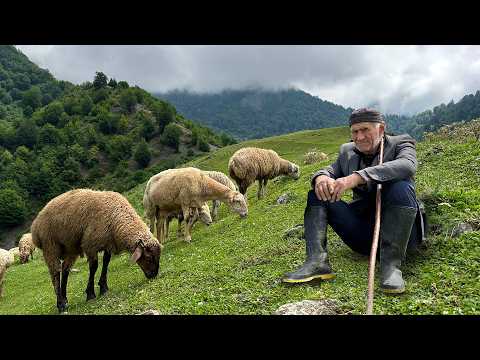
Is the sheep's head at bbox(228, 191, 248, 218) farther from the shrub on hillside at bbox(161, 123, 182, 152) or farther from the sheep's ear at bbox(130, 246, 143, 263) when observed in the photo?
the shrub on hillside at bbox(161, 123, 182, 152)

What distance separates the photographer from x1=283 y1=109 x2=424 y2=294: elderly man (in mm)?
6027

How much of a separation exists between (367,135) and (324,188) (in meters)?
1.30

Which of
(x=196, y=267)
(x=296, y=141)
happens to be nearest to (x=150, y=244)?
(x=196, y=267)

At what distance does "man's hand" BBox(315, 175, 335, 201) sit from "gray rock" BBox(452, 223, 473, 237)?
3.21 meters

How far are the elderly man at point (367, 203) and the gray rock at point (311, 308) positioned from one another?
785 mm

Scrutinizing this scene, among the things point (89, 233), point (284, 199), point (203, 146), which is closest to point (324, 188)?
point (89, 233)

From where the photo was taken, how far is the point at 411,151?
255 inches

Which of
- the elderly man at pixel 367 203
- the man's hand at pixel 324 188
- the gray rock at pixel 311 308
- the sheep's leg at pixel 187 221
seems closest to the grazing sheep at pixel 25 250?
the sheep's leg at pixel 187 221

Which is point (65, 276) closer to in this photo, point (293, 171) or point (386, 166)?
point (386, 166)

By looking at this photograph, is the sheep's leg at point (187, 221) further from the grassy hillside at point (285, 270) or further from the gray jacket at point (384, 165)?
the gray jacket at point (384, 165)

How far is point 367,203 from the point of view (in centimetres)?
702

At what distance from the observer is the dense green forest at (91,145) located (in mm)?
123000

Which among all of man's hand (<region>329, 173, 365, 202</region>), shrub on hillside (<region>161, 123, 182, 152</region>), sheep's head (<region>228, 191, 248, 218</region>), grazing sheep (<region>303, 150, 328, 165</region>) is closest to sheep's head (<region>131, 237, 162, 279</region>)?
man's hand (<region>329, 173, 365, 202</region>)
